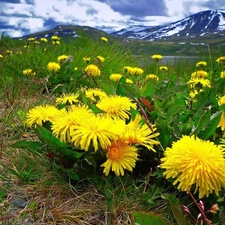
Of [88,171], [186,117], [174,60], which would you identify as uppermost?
[186,117]

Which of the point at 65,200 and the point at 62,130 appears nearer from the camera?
the point at 62,130

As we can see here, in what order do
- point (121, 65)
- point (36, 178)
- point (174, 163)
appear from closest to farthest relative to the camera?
1. point (174, 163)
2. point (36, 178)
3. point (121, 65)

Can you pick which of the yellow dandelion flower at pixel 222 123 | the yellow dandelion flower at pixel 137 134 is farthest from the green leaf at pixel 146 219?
the yellow dandelion flower at pixel 222 123

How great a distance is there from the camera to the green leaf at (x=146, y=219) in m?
1.21

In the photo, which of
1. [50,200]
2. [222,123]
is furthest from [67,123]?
[222,123]

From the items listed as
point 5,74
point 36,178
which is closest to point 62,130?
point 36,178

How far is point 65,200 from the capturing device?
4.89 feet

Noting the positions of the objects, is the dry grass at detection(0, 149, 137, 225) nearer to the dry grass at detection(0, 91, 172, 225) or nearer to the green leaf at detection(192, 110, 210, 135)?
the dry grass at detection(0, 91, 172, 225)

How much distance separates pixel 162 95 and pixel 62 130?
78cm

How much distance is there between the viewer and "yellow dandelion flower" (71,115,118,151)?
1.23 metres

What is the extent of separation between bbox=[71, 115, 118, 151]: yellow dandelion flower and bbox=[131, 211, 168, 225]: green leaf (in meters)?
0.26

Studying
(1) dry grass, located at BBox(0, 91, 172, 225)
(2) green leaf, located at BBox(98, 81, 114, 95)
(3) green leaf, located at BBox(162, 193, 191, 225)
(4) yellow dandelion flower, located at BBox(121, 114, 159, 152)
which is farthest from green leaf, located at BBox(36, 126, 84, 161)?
(2) green leaf, located at BBox(98, 81, 114, 95)

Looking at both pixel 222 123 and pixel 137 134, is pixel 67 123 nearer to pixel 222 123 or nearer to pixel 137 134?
pixel 137 134

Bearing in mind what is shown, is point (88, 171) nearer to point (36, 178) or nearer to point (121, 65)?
point (36, 178)
